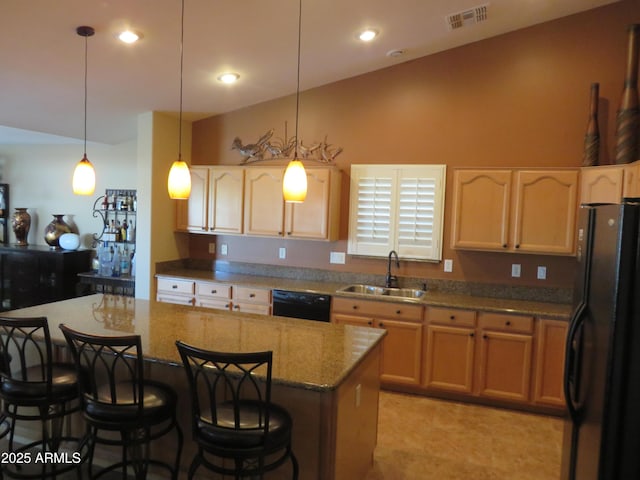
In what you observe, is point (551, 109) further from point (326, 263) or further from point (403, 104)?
point (326, 263)

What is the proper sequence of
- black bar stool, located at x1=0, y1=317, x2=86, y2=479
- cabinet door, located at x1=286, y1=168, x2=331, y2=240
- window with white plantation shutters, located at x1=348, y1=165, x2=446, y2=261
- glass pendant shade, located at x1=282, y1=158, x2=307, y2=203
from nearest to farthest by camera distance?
black bar stool, located at x1=0, y1=317, x2=86, y2=479 → glass pendant shade, located at x1=282, y1=158, x2=307, y2=203 → window with white plantation shutters, located at x1=348, y1=165, x2=446, y2=261 → cabinet door, located at x1=286, y1=168, x2=331, y2=240

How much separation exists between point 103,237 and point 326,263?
3242mm

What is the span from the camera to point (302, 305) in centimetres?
414

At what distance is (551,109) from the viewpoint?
387 centimetres

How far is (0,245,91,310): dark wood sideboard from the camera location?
18.8 ft

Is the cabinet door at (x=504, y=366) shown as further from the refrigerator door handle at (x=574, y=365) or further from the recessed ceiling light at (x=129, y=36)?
the recessed ceiling light at (x=129, y=36)

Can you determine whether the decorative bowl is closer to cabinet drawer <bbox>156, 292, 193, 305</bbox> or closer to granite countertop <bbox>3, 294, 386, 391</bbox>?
cabinet drawer <bbox>156, 292, 193, 305</bbox>

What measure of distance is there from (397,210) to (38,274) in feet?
15.7

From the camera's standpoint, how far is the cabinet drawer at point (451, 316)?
3.70 meters

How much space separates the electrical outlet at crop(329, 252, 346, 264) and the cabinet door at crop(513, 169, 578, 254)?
5.43ft

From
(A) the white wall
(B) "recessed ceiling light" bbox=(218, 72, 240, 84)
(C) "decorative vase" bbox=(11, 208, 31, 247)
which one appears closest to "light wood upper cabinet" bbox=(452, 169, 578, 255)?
(B) "recessed ceiling light" bbox=(218, 72, 240, 84)

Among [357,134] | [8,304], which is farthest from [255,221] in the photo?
[8,304]

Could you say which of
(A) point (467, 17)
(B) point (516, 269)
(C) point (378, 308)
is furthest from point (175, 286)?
(A) point (467, 17)

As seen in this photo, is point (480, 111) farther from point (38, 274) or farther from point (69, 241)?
point (38, 274)
